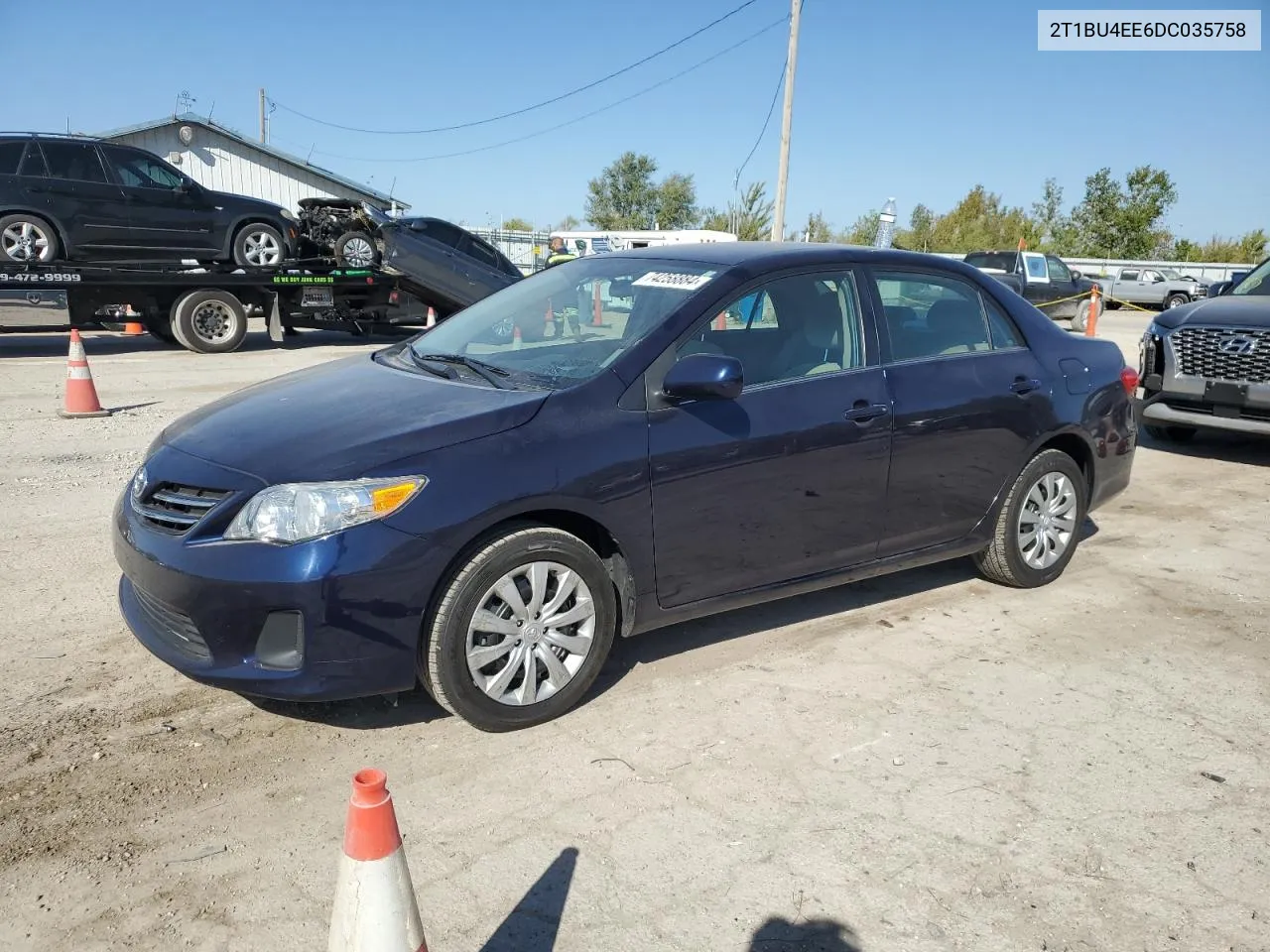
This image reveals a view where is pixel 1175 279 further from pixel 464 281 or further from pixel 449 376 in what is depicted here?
pixel 449 376

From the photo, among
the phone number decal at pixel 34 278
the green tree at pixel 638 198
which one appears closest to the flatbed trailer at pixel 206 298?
the phone number decal at pixel 34 278

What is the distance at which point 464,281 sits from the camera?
47.1 feet

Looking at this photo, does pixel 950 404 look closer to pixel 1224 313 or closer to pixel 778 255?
pixel 778 255

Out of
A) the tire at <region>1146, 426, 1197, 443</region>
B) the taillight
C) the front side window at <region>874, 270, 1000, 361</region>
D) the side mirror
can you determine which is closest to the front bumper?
Answer: the side mirror

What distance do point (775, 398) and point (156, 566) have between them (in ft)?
7.61

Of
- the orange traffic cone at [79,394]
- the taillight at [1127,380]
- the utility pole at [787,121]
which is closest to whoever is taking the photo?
the taillight at [1127,380]

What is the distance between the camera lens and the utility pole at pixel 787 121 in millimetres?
21953

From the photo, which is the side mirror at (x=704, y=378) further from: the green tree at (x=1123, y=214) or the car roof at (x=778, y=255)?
the green tree at (x=1123, y=214)

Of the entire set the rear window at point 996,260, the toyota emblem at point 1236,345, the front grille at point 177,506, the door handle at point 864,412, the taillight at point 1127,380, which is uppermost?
the rear window at point 996,260

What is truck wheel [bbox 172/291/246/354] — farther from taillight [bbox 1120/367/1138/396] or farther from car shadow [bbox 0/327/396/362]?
taillight [bbox 1120/367/1138/396]

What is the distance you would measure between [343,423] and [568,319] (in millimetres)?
1243

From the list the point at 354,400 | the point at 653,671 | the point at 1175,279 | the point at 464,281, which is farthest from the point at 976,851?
the point at 1175,279

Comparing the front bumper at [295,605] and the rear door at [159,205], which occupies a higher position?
the rear door at [159,205]

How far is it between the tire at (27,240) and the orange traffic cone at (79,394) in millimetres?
4506
